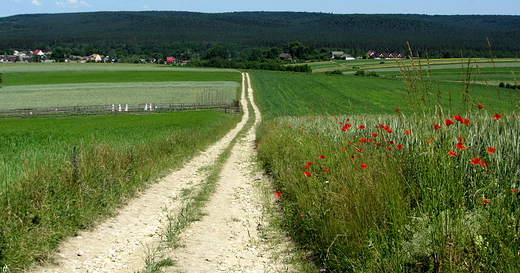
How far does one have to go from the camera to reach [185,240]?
6.73 meters

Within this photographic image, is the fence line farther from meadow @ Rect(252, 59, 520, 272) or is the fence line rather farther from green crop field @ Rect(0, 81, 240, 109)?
meadow @ Rect(252, 59, 520, 272)

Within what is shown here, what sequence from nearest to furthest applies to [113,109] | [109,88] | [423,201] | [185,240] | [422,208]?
1. [423,201]
2. [422,208]
3. [185,240]
4. [113,109]
5. [109,88]

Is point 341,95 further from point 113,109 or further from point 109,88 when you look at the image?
point 109,88

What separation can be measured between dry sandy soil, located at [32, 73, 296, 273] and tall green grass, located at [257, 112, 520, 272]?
0.58 metres

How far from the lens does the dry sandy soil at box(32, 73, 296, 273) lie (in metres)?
5.75

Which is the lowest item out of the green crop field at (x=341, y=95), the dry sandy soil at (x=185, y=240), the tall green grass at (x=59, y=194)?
the green crop field at (x=341, y=95)

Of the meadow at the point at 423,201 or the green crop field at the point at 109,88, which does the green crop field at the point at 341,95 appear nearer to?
the green crop field at the point at 109,88

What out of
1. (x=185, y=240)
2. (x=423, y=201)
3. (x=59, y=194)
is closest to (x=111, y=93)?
(x=59, y=194)

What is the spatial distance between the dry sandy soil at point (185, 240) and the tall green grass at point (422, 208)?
1.89 ft

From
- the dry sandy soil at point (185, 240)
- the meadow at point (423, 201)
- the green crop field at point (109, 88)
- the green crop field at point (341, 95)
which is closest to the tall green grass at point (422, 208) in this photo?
the meadow at point (423, 201)

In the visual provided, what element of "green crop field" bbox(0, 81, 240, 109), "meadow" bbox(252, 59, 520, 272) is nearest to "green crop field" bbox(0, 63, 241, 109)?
"green crop field" bbox(0, 81, 240, 109)

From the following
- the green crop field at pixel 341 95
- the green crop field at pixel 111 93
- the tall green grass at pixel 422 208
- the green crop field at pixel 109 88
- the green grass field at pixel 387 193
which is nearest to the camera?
the tall green grass at pixel 422 208

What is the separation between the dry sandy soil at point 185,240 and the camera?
575 centimetres

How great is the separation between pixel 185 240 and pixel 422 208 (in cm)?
334
